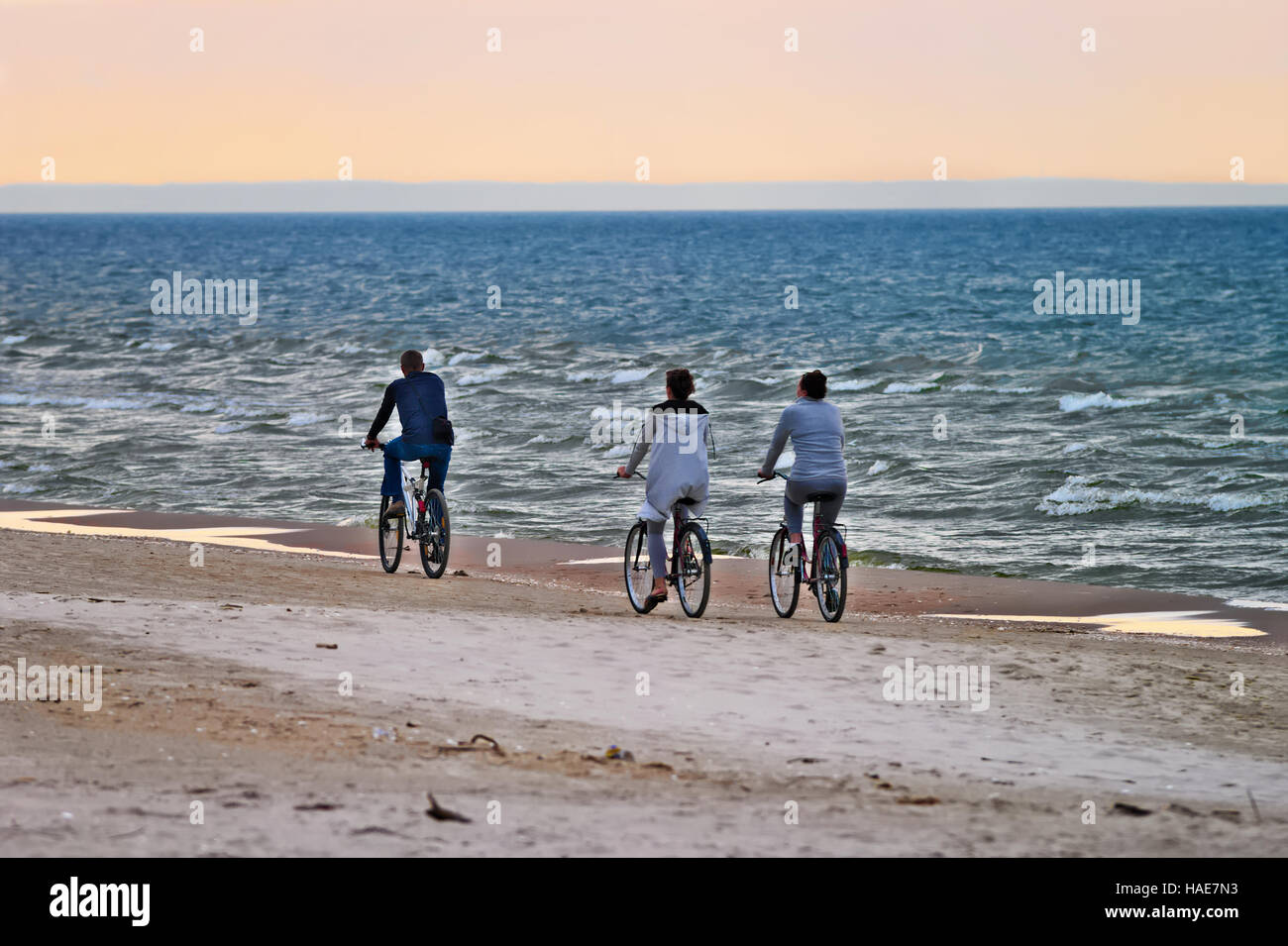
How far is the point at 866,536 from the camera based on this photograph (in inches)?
677

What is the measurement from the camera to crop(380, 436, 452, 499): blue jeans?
40.2 feet

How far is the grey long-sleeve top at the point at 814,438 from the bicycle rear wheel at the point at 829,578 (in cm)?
56

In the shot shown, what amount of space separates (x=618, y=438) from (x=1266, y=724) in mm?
19135

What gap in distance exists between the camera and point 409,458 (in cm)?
1226

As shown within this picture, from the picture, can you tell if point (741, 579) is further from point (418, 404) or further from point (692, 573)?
point (418, 404)

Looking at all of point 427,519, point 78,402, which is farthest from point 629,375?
point 427,519

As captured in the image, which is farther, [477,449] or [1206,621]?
[477,449]

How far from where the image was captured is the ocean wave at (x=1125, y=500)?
18422 mm

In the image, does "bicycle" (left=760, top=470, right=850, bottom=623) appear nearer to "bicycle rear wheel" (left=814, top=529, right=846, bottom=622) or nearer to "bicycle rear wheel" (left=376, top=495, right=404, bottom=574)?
"bicycle rear wheel" (left=814, top=529, right=846, bottom=622)

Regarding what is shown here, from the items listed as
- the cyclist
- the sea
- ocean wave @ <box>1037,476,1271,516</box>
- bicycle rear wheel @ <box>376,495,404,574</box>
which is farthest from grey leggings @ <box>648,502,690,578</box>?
ocean wave @ <box>1037,476,1271,516</box>

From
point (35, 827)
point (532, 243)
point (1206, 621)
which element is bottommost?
point (1206, 621)

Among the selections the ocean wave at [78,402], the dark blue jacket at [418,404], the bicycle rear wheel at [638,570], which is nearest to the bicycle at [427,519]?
the dark blue jacket at [418,404]

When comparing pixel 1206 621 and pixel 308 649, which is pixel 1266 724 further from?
pixel 308 649

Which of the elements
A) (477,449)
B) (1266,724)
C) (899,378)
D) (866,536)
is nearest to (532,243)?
(899,378)
